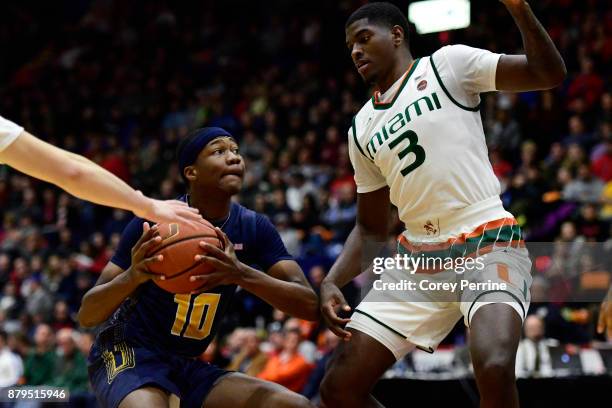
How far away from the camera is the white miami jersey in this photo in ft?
15.9

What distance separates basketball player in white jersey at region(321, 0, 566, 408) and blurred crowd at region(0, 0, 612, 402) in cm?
294

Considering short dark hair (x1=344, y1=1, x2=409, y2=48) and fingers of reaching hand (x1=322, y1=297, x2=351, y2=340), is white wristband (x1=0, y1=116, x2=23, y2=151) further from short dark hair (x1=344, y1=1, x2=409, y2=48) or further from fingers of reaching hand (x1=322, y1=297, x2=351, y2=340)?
short dark hair (x1=344, y1=1, x2=409, y2=48)

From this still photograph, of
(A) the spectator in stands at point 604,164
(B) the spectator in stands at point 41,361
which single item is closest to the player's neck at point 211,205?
(B) the spectator in stands at point 41,361

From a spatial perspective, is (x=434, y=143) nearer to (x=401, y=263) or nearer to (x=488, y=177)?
(x=488, y=177)

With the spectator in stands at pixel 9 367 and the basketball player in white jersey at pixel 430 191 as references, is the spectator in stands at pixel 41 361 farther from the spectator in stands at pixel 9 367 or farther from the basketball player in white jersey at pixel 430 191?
the basketball player in white jersey at pixel 430 191

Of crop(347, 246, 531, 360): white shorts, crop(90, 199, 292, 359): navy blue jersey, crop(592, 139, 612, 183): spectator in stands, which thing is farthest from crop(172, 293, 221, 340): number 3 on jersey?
crop(592, 139, 612, 183): spectator in stands

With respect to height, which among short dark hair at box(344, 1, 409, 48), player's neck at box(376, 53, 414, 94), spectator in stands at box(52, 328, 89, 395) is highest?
short dark hair at box(344, 1, 409, 48)

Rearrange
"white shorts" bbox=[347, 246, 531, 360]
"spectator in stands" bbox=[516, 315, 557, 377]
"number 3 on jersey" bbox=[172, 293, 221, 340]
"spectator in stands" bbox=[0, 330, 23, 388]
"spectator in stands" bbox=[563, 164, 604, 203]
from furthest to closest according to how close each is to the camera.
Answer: "spectator in stands" bbox=[0, 330, 23, 388] < "spectator in stands" bbox=[563, 164, 604, 203] < "spectator in stands" bbox=[516, 315, 557, 377] < "number 3 on jersey" bbox=[172, 293, 221, 340] < "white shorts" bbox=[347, 246, 531, 360]

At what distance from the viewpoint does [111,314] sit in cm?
529

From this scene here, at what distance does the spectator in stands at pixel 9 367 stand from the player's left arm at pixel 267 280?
782 centimetres

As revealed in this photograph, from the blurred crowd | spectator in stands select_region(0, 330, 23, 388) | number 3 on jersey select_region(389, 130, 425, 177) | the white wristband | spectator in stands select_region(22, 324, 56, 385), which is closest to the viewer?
the white wristband

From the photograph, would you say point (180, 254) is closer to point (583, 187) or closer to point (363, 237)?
point (363, 237)

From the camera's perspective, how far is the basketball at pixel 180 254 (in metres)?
4.72

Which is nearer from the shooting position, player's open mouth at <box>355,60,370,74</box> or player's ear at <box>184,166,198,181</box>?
player's open mouth at <box>355,60,370,74</box>
